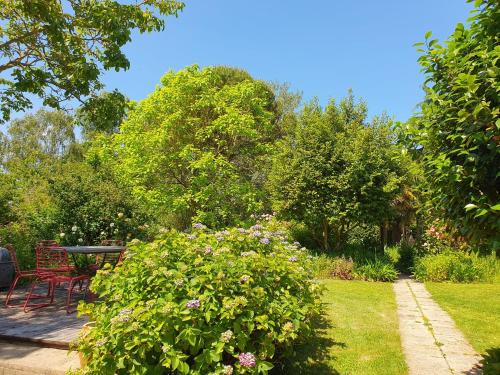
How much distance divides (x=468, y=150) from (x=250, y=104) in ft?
38.4

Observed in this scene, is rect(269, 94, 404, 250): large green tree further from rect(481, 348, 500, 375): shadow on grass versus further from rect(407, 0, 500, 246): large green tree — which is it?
rect(407, 0, 500, 246): large green tree

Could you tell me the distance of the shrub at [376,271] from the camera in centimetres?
1064

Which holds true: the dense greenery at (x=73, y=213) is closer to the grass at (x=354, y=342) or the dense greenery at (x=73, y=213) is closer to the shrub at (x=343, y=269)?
the shrub at (x=343, y=269)

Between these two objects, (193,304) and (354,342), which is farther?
(354,342)

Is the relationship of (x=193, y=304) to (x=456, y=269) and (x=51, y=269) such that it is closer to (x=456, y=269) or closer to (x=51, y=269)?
(x=51, y=269)

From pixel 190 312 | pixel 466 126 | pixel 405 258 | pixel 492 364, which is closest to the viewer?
pixel 466 126

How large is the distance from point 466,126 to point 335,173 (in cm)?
904

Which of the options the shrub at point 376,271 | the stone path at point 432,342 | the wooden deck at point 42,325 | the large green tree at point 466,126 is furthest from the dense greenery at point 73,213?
the large green tree at point 466,126

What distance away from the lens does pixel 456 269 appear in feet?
34.1

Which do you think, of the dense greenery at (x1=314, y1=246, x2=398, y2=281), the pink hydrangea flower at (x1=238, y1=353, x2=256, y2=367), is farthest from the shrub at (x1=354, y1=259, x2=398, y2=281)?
the pink hydrangea flower at (x1=238, y1=353, x2=256, y2=367)

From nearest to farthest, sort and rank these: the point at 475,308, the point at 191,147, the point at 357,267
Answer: the point at 475,308 < the point at 357,267 < the point at 191,147

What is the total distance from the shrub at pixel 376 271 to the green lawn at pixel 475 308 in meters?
1.02

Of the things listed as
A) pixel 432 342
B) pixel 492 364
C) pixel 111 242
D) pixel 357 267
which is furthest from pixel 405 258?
pixel 492 364

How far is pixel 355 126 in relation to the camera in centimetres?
1227
